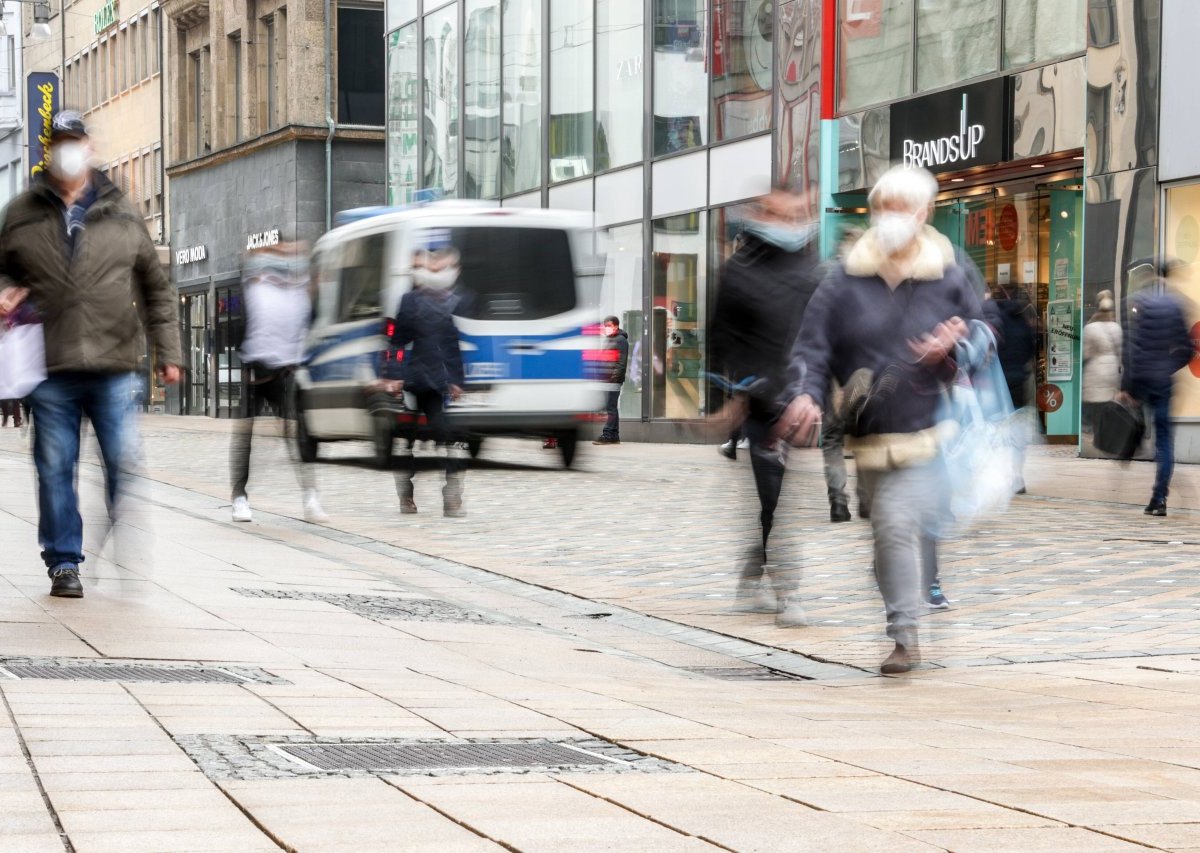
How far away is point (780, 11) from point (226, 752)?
22.2m

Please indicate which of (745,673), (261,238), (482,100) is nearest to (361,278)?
(745,673)

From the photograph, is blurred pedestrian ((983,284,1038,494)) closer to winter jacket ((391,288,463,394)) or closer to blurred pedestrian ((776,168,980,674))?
winter jacket ((391,288,463,394))

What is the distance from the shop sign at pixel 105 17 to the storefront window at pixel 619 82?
1334 inches

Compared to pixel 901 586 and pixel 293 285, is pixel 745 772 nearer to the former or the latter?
pixel 901 586

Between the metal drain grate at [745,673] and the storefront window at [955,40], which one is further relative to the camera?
the storefront window at [955,40]

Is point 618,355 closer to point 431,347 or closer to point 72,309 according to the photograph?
point 431,347

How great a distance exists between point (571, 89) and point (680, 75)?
347cm

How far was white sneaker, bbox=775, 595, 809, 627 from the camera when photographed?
8.27 metres

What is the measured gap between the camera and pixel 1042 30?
848 inches

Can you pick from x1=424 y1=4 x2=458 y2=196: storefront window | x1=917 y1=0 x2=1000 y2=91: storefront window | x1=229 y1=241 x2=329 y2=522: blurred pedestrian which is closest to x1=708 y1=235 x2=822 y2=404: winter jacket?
x1=229 y1=241 x2=329 y2=522: blurred pedestrian

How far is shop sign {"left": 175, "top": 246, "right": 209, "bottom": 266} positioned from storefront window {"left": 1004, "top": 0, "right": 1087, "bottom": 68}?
32.8m

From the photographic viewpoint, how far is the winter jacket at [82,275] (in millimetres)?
7594

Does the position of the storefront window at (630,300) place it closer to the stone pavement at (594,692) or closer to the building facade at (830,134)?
the building facade at (830,134)

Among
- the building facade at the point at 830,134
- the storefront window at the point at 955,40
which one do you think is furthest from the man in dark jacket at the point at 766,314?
the storefront window at the point at 955,40
